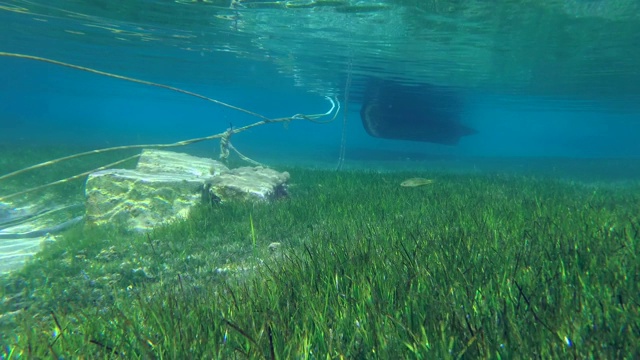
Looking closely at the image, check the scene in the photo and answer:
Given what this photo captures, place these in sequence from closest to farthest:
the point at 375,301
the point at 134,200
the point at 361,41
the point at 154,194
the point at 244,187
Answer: the point at 375,301 → the point at 134,200 → the point at 154,194 → the point at 244,187 → the point at 361,41

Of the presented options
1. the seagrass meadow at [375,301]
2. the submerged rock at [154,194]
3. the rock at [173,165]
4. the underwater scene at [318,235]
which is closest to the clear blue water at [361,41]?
the underwater scene at [318,235]

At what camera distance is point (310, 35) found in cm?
2056

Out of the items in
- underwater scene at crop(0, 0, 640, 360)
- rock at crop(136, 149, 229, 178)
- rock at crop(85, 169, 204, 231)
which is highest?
underwater scene at crop(0, 0, 640, 360)

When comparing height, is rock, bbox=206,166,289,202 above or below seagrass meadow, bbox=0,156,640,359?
below

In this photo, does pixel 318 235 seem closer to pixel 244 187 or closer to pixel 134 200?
pixel 244 187

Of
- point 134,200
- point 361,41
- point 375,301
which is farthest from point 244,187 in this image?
point 361,41

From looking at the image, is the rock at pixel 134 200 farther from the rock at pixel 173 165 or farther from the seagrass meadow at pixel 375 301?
the seagrass meadow at pixel 375 301

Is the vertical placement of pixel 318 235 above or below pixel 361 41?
below

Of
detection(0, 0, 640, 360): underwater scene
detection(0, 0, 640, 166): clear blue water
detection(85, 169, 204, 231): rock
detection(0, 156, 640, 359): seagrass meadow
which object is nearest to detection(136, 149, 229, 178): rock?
detection(0, 0, 640, 360): underwater scene

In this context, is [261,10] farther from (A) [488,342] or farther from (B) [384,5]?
(A) [488,342]

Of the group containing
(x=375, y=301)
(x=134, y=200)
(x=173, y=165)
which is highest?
(x=375, y=301)

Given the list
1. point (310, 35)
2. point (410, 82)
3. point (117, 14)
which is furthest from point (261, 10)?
point (410, 82)

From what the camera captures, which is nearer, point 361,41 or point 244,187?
point 244,187

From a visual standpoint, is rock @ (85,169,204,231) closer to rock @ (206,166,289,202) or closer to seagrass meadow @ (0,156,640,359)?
rock @ (206,166,289,202)
